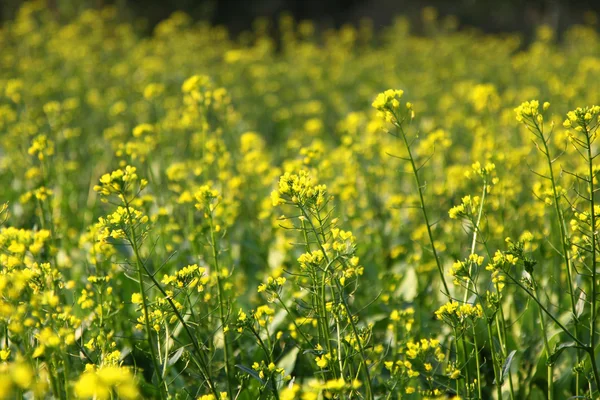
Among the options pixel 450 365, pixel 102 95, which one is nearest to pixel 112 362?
pixel 450 365

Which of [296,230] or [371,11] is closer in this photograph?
[296,230]

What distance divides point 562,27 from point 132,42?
10.4 metres

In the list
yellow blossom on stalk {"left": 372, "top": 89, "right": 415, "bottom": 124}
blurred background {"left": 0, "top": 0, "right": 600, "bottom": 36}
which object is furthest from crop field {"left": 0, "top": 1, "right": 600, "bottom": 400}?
blurred background {"left": 0, "top": 0, "right": 600, "bottom": 36}

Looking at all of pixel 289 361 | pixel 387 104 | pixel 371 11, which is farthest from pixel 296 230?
pixel 371 11

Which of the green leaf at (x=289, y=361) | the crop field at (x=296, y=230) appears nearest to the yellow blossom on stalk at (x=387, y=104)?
the crop field at (x=296, y=230)

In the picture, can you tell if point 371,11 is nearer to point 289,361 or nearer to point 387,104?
point 289,361

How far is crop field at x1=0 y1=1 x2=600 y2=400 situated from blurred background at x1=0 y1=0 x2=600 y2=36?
→ 15.5 ft

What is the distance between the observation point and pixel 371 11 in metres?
17.0

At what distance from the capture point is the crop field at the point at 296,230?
222cm

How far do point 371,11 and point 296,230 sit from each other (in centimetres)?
1476

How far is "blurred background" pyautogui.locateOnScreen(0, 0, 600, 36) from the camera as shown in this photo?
15.2m

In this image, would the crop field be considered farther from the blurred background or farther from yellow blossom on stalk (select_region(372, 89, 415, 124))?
the blurred background

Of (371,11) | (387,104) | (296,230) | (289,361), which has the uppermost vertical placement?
(371,11)

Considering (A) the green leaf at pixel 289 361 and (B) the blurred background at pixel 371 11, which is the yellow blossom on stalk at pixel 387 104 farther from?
(B) the blurred background at pixel 371 11
